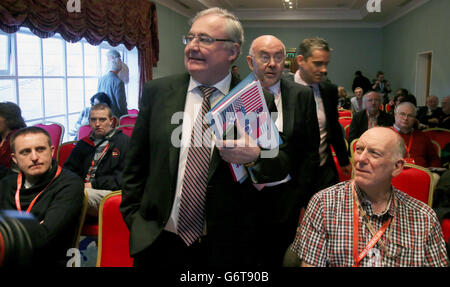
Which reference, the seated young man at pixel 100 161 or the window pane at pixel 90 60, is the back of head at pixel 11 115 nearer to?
the seated young man at pixel 100 161

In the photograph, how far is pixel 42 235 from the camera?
0.45 m

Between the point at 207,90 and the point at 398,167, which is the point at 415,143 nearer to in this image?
the point at 398,167

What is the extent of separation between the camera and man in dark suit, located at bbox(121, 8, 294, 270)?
130cm

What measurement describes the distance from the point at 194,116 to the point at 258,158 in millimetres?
282

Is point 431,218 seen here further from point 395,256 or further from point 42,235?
point 42,235

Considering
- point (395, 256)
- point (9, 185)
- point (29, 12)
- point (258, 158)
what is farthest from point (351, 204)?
point (29, 12)

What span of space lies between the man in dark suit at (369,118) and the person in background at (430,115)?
1.68m

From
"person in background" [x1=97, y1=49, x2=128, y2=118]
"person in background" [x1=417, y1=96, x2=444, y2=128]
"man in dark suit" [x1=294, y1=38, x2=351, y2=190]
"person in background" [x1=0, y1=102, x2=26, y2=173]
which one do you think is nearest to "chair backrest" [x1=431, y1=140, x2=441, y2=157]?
"man in dark suit" [x1=294, y1=38, x2=351, y2=190]

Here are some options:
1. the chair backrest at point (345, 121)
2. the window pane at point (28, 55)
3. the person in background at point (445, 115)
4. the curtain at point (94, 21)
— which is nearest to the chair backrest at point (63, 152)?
the curtain at point (94, 21)

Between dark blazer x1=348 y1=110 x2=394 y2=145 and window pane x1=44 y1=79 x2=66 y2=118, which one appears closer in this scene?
dark blazer x1=348 y1=110 x2=394 y2=145

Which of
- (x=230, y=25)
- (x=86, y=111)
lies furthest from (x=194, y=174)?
(x=86, y=111)

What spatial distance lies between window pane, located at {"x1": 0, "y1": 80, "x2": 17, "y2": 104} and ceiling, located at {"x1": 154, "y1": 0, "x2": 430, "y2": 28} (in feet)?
19.4

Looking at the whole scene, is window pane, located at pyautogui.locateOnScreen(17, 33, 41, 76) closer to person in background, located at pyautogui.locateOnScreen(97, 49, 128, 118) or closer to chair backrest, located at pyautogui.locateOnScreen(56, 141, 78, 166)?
person in background, located at pyautogui.locateOnScreen(97, 49, 128, 118)

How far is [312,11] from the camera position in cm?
1287
